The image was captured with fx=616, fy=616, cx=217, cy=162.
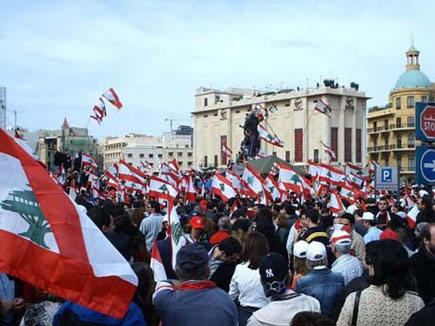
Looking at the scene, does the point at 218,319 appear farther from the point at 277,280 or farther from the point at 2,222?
the point at 2,222

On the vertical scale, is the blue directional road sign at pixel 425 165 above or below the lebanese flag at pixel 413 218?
above

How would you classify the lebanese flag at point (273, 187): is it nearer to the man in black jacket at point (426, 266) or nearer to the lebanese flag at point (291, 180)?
the lebanese flag at point (291, 180)

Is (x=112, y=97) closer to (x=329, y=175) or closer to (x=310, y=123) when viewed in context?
(x=329, y=175)

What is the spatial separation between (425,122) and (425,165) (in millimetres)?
716

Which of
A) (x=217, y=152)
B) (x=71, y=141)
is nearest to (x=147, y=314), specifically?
(x=217, y=152)

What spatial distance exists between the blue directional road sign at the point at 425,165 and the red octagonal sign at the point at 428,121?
0.35 metres

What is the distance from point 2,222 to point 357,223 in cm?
692

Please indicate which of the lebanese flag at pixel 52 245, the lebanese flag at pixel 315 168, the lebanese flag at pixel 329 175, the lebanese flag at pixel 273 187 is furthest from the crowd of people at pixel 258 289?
the lebanese flag at pixel 315 168

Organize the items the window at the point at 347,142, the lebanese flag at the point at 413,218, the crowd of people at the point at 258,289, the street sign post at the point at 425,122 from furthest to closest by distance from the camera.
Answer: the window at the point at 347,142, the lebanese flag at the point at 413,218, the street sign post at the point at 425,122, the crowd of people at the point at 258,289

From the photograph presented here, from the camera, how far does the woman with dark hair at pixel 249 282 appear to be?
504 centimetres

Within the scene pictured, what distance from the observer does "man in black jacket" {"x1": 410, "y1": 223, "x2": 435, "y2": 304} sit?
16.1ft

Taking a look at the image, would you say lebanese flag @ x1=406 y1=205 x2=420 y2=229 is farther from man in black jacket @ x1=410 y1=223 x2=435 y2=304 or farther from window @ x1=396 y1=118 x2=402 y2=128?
window @ x1=396 y1=118 x2=402 y2=128

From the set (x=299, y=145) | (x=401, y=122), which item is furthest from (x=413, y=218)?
(x=299, y=145)

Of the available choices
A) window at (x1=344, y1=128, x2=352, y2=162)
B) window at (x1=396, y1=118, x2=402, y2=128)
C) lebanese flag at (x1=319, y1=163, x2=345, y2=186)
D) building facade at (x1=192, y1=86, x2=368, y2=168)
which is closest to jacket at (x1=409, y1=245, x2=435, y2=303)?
lebanese flag at (x1=319, y1=163, x2=345, y2=186)
